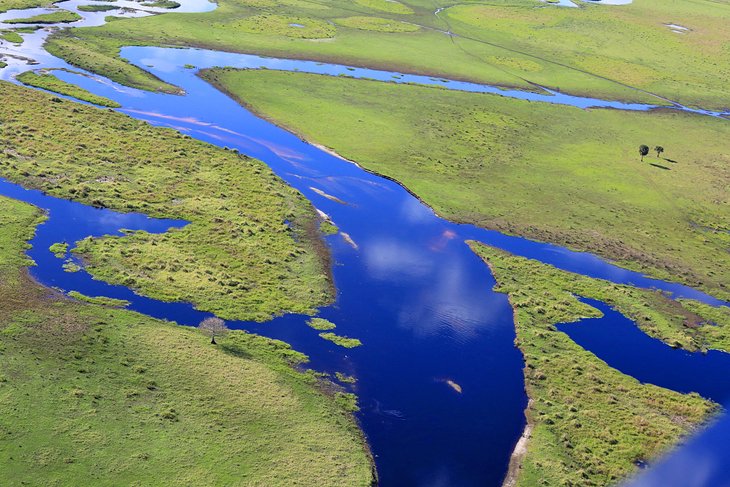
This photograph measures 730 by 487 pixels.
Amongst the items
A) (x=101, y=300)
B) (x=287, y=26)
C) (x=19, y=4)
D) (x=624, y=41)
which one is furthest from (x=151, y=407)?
(x=624, y=41)

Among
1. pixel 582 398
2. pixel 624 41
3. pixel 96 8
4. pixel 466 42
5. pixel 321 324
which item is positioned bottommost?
pixel 582 398

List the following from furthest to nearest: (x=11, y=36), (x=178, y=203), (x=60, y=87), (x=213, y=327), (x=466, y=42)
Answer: (x=466, y=42), (x=11, y=36), (x=60, y=87), (x=178, y=203), (x=213, y=327)

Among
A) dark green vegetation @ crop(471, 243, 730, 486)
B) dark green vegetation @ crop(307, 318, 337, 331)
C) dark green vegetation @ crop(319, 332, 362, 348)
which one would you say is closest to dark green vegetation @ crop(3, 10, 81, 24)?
dark green vegetation @ crop(307, 318, 337, 331)

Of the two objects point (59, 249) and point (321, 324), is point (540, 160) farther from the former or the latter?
point (59, 249)

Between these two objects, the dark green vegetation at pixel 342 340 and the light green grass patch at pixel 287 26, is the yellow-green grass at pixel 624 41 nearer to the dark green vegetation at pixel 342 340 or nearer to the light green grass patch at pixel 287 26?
the light green grass patch at pixel 287 26

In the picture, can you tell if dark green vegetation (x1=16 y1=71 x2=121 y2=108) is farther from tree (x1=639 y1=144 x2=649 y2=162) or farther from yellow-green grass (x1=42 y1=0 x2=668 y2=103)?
tree (x1=639 y1=144 x2=649 y2=162)

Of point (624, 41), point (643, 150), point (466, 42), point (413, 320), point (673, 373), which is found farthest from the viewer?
point (624, 41)

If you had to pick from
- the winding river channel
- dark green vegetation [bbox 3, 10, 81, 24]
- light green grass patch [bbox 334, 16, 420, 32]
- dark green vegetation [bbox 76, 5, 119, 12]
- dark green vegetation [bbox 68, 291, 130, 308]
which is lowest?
the winding river channel

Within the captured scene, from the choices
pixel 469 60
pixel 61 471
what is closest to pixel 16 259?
pixel 61 471

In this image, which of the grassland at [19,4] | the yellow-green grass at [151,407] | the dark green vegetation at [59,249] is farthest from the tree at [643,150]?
the grassland at [19,4]
